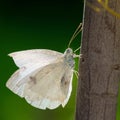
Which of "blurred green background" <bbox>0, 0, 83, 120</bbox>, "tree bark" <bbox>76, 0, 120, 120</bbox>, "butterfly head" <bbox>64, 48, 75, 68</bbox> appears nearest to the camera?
"tree bark" <bbox>76, 0, 120, 120</bbox>

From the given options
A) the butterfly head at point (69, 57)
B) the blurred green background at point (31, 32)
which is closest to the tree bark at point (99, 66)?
the butterfly head at point (69, 57)

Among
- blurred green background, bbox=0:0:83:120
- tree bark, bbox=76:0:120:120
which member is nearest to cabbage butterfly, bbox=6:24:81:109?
tree bark, bbox=76:0:120:120

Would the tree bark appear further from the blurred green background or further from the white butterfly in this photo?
the blurred green background

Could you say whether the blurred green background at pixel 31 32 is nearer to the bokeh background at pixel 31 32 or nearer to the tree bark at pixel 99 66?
the bokeh background at pixel 31 32

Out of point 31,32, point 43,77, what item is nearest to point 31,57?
point 43,77

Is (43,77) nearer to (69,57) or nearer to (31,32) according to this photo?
(69,57)
